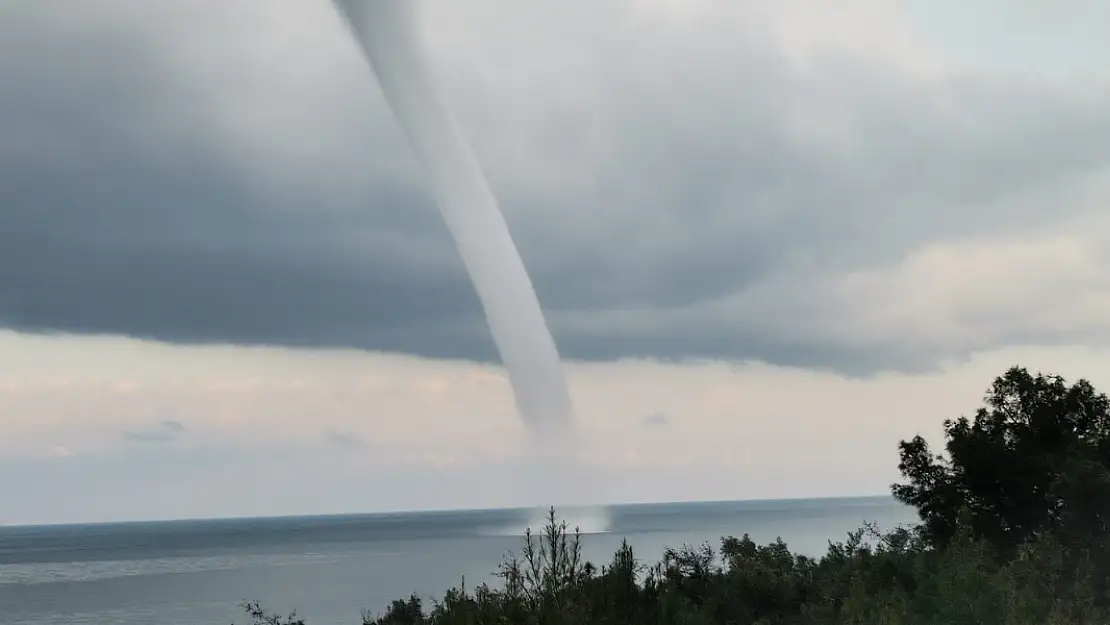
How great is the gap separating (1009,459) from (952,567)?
13226 millimetres

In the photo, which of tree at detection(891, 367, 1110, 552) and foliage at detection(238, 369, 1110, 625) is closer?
foliage at detection(238, 369, 1110, 625)

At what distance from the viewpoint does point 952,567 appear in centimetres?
2797

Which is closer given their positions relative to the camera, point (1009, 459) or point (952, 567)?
point (952, 567)

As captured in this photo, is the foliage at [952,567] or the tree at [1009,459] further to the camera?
the tree at [1009,459]

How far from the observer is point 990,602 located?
2473 cm

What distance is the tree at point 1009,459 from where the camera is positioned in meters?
38.5

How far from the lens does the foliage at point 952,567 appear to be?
973 inches

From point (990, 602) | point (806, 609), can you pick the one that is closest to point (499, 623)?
point (990, 602)

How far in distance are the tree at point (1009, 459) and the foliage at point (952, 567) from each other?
5 centimetres

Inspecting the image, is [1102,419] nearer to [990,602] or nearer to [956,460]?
[956,460]

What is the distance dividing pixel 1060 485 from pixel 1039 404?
8658 millimetres

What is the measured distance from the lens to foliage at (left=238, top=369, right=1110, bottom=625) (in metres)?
24.7

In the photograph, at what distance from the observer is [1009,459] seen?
39.3 meters

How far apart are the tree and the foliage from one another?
50 millimetres
